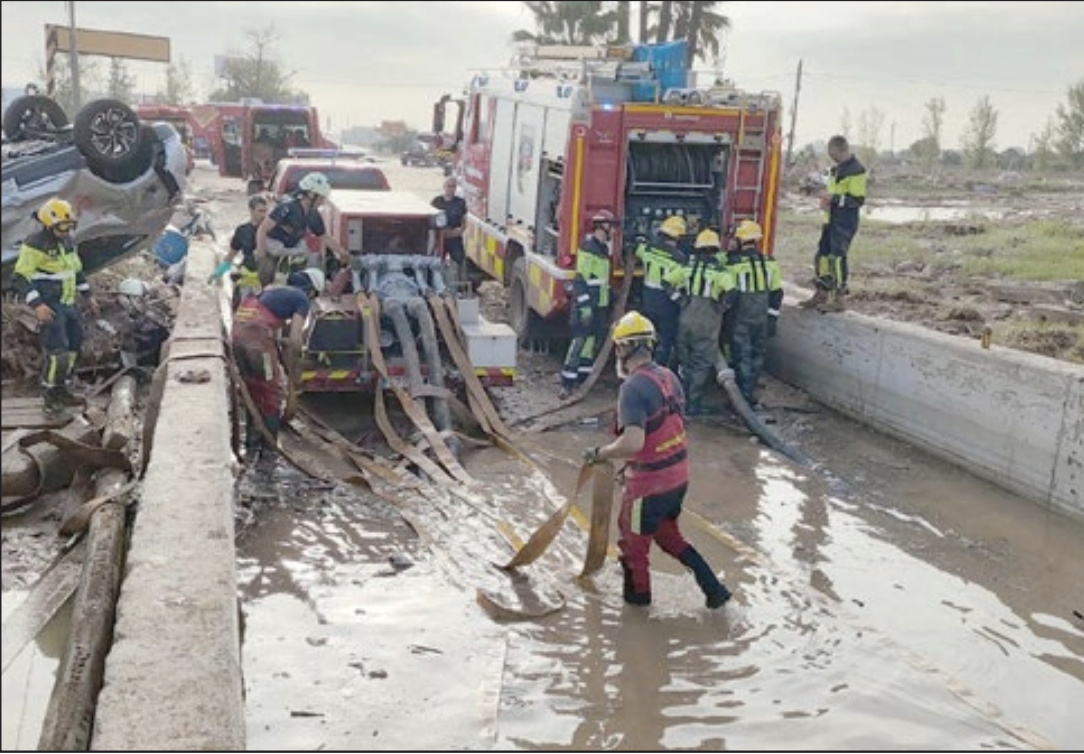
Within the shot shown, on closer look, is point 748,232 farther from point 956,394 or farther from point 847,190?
point 956,394

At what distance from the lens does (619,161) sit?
33.7ft

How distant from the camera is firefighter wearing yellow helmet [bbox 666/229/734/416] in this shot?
9789mm

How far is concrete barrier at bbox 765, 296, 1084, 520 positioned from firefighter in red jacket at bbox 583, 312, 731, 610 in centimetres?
348

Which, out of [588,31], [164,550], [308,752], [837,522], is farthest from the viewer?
[588,31]

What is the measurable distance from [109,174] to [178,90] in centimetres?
2787

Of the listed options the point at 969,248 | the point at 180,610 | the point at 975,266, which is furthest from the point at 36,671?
the point at 969,248

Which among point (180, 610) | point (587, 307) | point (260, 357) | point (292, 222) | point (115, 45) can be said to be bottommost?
point (180, 610)

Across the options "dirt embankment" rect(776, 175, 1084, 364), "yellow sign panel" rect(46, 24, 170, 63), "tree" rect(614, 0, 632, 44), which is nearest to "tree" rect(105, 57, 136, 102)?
"yellow sign panel" rect(46, 24, 170, 63)

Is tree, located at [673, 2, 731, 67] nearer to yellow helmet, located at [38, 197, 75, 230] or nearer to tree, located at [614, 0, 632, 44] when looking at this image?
tree, located at [614, 0, 632, 44]

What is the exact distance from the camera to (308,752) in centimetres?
430

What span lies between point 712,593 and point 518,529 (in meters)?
1.63

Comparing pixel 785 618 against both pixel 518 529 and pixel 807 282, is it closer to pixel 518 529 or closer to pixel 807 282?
pixel 518 529

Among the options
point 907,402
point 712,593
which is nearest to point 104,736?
point 712,593

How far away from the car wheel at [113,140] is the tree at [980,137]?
1211 inches
